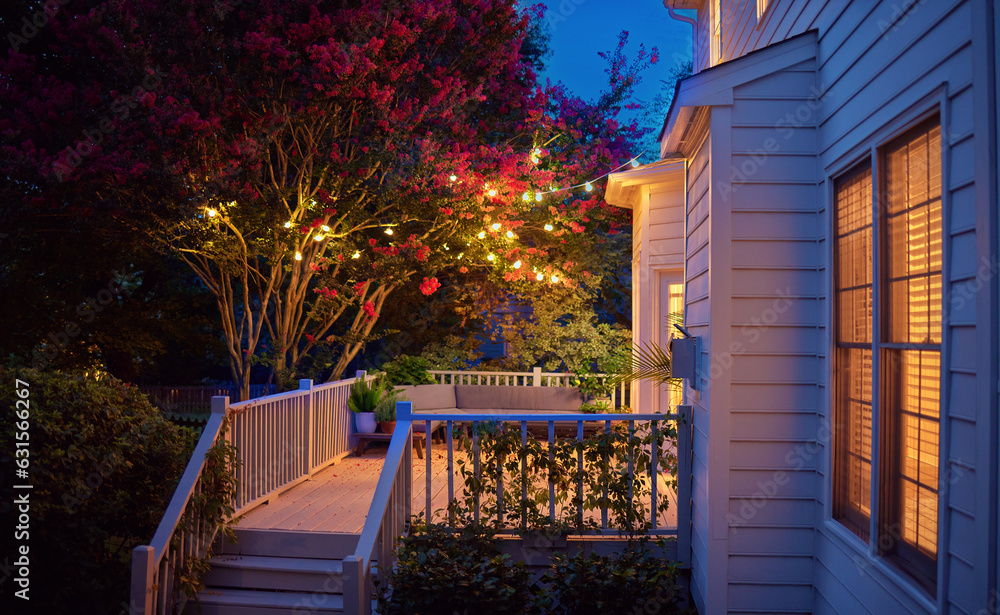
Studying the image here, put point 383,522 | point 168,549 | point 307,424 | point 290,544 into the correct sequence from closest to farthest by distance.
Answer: point 383,522 < point 168,549 < point 290,544 < point 307,424

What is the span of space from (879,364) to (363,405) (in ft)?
20.3

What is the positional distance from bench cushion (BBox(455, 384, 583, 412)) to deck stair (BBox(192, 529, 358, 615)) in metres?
4.61

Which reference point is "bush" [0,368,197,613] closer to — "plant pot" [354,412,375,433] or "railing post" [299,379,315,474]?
"railing post" [299,379,315,474]

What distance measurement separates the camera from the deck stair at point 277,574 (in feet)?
14.3

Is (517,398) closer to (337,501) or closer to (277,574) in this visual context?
(337,501)

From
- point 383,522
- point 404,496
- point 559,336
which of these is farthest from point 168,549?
point 559,336

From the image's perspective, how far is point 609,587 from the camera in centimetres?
356

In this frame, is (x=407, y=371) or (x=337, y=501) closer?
(x=337, y=501)

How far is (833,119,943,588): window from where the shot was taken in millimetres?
2141

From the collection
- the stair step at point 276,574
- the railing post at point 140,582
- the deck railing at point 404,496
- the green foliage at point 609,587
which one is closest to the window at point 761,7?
the deck railing at point 404,496

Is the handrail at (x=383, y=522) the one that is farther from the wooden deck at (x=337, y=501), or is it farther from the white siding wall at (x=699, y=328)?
the white siding wall at (x=699, y=328)

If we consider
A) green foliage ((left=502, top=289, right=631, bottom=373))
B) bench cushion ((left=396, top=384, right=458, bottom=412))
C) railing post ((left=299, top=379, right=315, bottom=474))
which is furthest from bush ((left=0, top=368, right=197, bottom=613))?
green foliage ((left=502, top=289, right=631, bottom=373))

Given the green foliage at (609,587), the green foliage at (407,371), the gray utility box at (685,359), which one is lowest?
the green foliage at (609,587)

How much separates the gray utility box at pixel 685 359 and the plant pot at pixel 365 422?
476 centimetres
